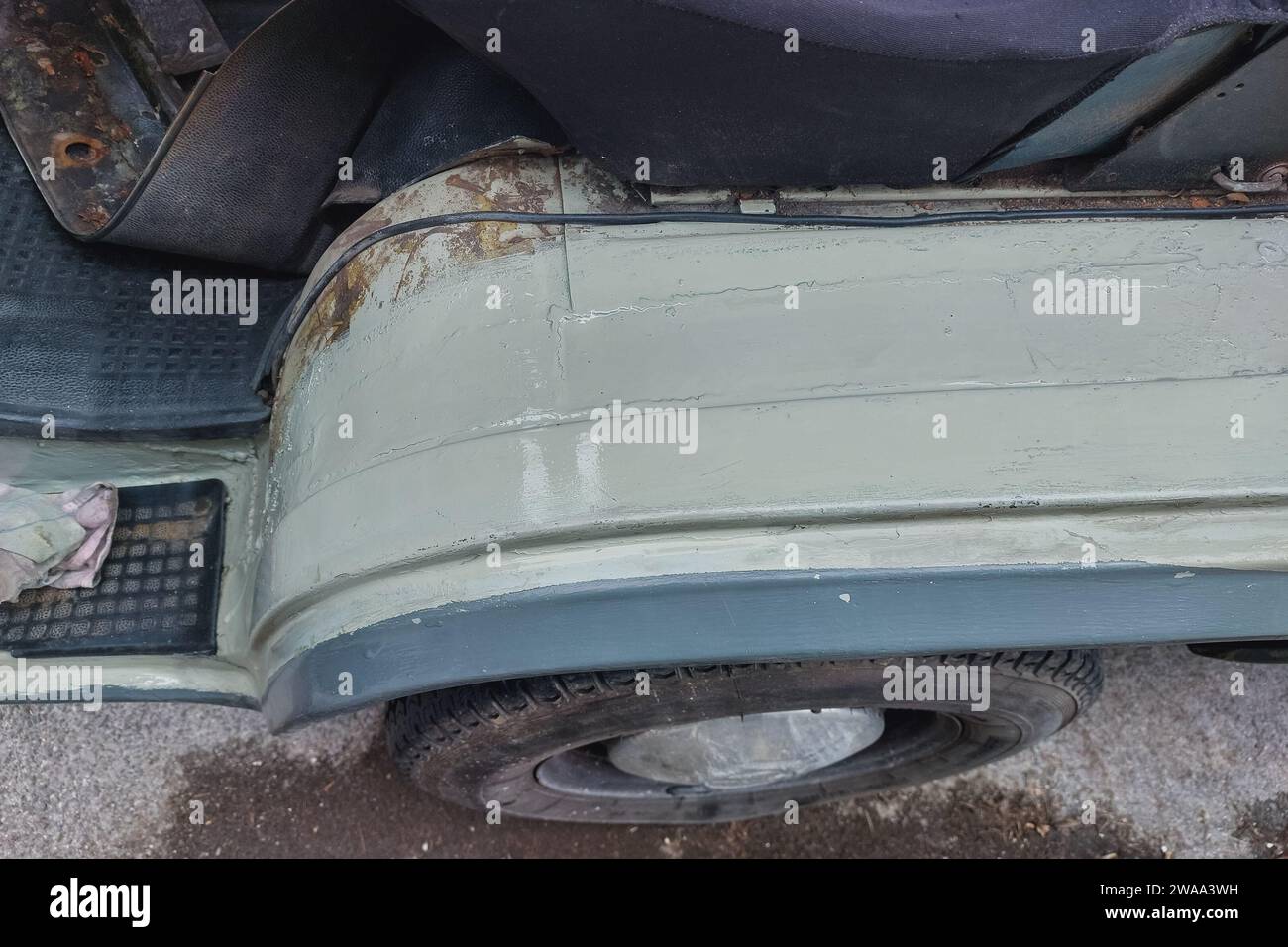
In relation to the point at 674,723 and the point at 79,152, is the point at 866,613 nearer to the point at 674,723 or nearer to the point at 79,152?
the point at 674,723

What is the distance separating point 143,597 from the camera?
1692 mm

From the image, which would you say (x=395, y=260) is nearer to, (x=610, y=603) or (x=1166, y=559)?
(x=610, y=603)

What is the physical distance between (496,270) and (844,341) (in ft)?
1.64

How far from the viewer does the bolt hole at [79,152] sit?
185cm

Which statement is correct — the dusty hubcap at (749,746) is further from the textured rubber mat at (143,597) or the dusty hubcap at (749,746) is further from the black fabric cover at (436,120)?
the black fabric cover at (436,120)

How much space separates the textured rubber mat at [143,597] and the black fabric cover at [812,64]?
0.95 metres

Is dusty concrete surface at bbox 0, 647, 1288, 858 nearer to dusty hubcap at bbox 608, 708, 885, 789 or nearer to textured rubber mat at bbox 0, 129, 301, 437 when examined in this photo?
dusty hubcap at bbox 608, 708, 885, 789

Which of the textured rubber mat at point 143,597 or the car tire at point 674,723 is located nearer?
the car tire at point 674,723

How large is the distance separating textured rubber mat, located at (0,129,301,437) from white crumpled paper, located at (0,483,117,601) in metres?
0.11

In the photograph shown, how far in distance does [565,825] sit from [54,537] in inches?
50.7

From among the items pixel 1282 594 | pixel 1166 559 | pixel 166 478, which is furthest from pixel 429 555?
pixel 1282 594

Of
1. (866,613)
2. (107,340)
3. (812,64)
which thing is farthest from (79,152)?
(866,613)

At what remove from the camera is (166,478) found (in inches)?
70.4

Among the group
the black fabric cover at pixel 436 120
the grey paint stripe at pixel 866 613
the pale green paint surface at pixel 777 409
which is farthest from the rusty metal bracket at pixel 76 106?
the grey paint stripe at pixel 866 613
